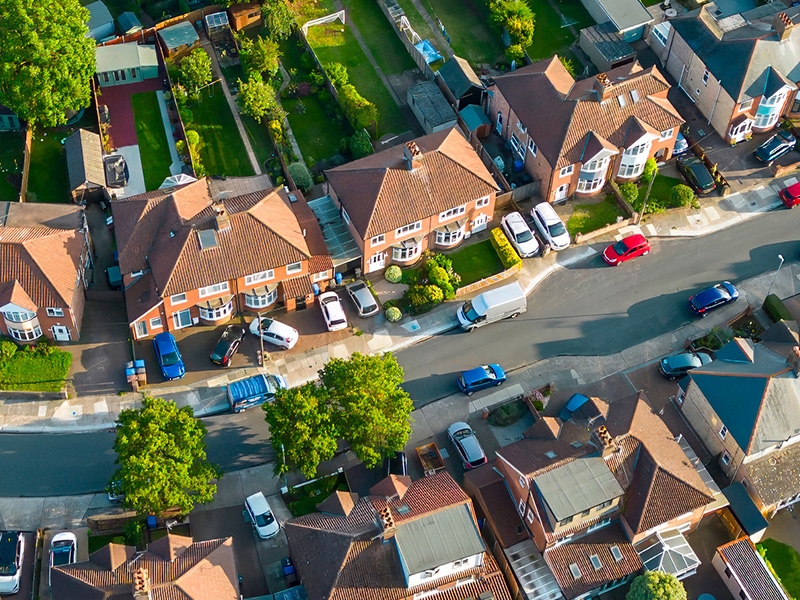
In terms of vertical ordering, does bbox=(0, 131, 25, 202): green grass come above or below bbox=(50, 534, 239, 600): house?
above

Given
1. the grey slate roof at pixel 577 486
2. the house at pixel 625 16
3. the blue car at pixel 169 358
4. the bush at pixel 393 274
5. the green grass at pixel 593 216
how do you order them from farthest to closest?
the house at pixel 625 16, the green grass at pixel 593 216, the bush at pixel 393 274, the blue car at pixel 169 358, the grey slate roof at pixel 577 486

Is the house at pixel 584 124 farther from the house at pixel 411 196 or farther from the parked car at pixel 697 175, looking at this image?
the house at pixel 411 196

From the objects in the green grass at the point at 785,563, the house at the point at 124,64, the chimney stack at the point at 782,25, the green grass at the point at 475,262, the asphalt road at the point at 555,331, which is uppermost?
the house at the point at 124,64

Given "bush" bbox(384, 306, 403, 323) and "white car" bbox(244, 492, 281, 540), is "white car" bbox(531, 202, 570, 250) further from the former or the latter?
"white car" bbox(244, 492, 281, 540)

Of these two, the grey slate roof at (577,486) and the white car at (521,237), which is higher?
the white car at (521,237)

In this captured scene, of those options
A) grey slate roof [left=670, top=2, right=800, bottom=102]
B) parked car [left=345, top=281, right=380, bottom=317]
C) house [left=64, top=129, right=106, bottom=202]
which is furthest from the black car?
grey slate roof [left=670, top=2, right=800, bottom=102]

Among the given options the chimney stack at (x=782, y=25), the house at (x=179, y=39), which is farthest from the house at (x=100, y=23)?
the chimney stack at (x=782, y=25)

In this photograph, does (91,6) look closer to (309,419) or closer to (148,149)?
(148,149)

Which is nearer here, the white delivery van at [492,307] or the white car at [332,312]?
the white car at [332,312]
